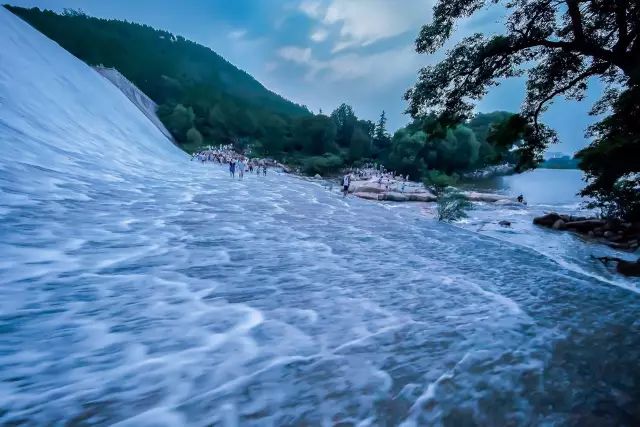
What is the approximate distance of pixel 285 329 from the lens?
3752 mm

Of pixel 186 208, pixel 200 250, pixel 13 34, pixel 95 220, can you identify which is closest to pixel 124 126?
pixel 13 34

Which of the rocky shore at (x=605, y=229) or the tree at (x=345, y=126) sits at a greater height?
the tree at (x=345, y=126)

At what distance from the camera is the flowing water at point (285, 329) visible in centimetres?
252

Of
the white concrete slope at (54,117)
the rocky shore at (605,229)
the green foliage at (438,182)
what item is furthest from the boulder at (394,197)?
the white concrete slope at (54,117)

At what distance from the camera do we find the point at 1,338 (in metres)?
3.05

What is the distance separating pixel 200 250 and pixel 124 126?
108 feet

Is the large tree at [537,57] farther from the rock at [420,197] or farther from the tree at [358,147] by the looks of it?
the tree at [358,147]

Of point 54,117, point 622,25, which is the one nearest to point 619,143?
point 622,25

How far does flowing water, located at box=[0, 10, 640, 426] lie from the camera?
8.25 ft

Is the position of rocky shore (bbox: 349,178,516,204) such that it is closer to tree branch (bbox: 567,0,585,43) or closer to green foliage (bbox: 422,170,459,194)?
green foliage (bbox: 422,170,459,194)

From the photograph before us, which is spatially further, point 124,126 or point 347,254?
point 124,126

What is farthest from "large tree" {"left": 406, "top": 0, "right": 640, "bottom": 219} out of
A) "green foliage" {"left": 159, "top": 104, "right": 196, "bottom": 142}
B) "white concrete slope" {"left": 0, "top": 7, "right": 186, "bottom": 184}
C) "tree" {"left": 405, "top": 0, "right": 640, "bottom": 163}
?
"green foliage" {"left": 159, "top": 104, "right": 196, "bottom": 142}

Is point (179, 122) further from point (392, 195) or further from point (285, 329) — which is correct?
point (285, 329)

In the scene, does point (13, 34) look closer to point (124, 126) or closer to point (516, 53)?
point (124, 126)
